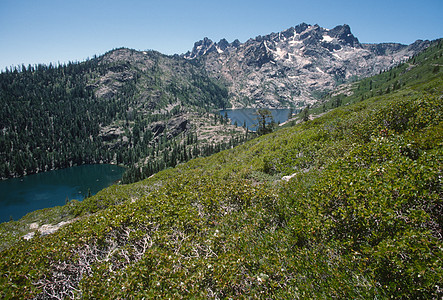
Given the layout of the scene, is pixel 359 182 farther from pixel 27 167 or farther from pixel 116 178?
pixel 27 167

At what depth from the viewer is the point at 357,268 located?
632 centimetres

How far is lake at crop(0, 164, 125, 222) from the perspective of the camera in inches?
5039

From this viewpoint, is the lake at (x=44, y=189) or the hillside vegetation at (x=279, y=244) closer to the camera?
the hillside vegetation at (x=279, y=244)

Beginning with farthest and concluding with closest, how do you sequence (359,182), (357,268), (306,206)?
(306,206) < (359,182) < (357,268)

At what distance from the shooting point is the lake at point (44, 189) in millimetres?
Answer: 128000

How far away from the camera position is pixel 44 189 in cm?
15925

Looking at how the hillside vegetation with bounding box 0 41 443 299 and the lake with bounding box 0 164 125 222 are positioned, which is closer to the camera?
the hillside vegetation with bounding box 0 41 443 299

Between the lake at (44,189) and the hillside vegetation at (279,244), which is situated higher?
the hillside vegetation at (279,244)

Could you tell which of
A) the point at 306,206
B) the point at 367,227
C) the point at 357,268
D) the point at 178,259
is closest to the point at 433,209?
the point at 367,227

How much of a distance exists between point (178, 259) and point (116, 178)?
8003 inches

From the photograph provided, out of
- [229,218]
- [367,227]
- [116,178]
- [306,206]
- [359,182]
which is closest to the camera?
[367,227]

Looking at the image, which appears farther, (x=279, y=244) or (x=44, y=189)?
(x=44, y=189)

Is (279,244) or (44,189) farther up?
(279,244)

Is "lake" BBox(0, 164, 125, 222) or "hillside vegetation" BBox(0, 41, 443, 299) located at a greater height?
"hillside vegetation" BBox(0, 41, 443, 299)
